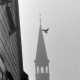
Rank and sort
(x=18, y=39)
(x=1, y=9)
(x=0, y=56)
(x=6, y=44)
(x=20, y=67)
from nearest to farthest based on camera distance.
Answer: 1. (x=0, y=56)
2. (x=1, y=9)
3. (x=6, y=44)
4. (x=18, y=39)
5. (x=20, y=67)

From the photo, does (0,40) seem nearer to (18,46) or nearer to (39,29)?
(18,46)

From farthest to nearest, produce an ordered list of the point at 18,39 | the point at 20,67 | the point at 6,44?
the point at 20,67 → the point at 18,39 → the point at 6,44

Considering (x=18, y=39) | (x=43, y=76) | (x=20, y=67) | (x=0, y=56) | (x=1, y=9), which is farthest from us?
(x=43, y=76)

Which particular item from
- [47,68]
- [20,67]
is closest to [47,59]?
[47,68]

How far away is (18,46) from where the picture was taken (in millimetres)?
13984

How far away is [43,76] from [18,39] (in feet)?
175

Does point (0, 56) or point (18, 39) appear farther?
point (18, 39)

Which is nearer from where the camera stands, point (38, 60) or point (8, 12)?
point (8, 12)

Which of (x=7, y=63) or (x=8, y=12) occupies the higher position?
(x=8, y=12)

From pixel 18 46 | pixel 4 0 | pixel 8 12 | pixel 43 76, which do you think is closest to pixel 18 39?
pixel 18 46

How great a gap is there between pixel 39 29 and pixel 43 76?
913 cm

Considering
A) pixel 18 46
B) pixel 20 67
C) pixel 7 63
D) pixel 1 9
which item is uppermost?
pixel 1 9

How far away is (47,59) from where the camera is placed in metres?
69.0

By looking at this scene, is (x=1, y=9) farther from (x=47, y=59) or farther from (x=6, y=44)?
(x=47, y=59)
